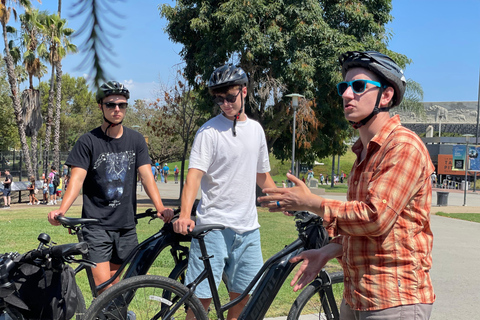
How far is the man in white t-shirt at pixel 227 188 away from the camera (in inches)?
121

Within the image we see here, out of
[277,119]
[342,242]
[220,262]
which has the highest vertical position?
[277,119]

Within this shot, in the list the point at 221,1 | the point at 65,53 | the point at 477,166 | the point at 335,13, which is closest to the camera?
the point at 65,53

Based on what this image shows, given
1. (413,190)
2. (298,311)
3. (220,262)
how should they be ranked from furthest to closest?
(298,311) < (220,262) < (413,190)

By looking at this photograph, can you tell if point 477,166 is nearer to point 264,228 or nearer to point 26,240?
point 264,228

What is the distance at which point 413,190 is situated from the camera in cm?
172

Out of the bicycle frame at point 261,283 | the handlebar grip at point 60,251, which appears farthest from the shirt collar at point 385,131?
the handlebar grip at point 60,251

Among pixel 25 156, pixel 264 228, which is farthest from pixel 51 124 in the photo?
pixel 264 228

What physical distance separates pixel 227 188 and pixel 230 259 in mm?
476

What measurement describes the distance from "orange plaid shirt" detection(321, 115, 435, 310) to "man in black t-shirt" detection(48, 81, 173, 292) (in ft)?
6.38

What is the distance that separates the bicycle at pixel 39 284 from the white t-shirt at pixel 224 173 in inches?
34.1

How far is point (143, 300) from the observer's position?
3.11 meters

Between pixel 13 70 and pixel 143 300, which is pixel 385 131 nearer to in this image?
pixel 13 70

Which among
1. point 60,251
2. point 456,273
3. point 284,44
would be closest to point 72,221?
point 60,251

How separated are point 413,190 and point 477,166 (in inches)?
965
